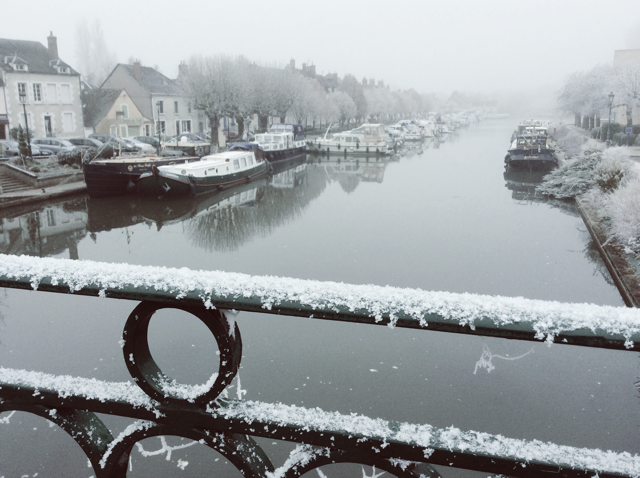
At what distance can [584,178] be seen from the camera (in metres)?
20.3

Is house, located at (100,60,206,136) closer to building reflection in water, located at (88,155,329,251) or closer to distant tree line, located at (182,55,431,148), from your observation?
distant tree line, located at (182,55,431,148)

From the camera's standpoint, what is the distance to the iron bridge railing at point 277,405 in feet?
3.10

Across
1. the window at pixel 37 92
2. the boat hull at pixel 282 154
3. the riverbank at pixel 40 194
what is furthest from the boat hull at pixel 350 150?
the riverbank at pixel 40 194

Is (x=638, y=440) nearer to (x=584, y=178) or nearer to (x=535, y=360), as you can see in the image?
(x=535, y=360)

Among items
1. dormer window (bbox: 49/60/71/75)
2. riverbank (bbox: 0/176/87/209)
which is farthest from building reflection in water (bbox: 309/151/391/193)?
dormer window (bbox: 49/60/71/75)

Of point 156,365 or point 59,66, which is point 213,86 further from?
point 156,365

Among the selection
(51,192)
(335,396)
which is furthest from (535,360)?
(51,192)

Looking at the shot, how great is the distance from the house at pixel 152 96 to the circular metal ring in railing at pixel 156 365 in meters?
47.3

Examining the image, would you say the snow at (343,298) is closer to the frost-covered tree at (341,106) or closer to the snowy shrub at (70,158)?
the snowy shrub at (70,158)

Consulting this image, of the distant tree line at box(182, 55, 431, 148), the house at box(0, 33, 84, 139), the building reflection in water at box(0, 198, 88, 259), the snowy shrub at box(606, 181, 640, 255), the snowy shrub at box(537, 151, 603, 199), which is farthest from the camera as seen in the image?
the distant tree line at box(182, 55, 431, 148)

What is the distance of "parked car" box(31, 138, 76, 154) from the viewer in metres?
31.8

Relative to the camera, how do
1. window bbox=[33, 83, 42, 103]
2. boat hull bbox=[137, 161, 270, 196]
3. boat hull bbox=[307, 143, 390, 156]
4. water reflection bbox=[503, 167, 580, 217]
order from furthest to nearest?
boat hull bbox=[307, 143, 390, 156], window bbox=[33, 83, 42, 103], boat hull bbox=[137, 161, 270, 196], water reflection bbox=[503, 167, 580, 217]

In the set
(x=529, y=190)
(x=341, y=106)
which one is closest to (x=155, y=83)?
(x=341, y=106)

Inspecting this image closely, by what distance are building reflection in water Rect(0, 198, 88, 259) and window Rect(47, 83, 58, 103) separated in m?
24.7
